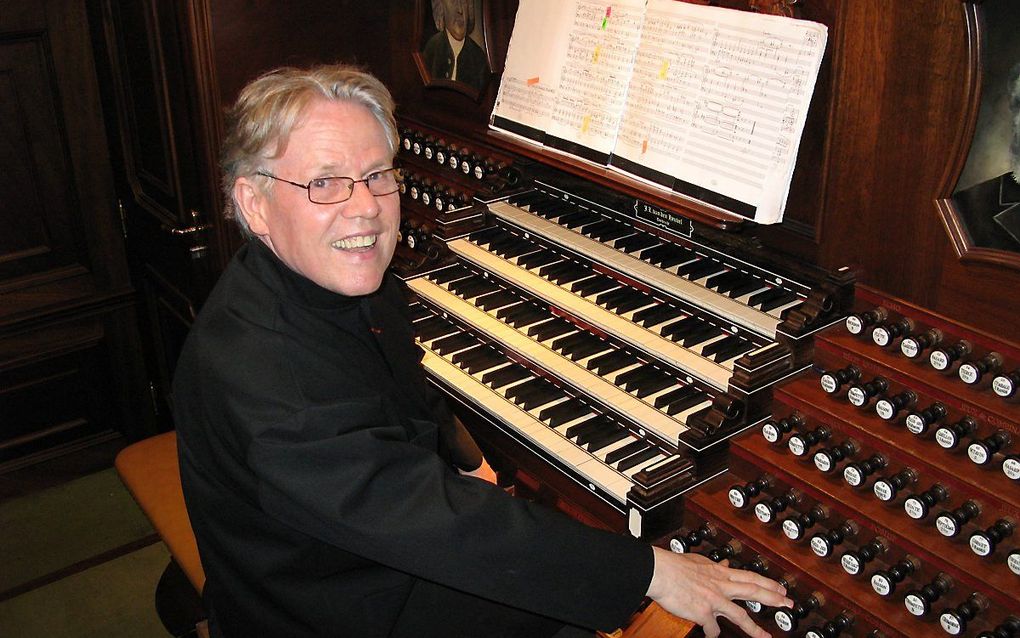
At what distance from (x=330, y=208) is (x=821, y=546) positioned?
4.51ft

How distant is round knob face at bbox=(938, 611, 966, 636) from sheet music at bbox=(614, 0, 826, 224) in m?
1.08

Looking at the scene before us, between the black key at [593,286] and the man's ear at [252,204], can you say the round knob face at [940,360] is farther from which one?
the man's ear at [252,204]

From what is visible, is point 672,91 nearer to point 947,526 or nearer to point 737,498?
point 737,498

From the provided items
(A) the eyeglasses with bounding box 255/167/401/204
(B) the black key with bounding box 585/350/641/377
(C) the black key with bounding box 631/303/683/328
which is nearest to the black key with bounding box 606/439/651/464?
(B) the black key with bounding box 585/350/641/377

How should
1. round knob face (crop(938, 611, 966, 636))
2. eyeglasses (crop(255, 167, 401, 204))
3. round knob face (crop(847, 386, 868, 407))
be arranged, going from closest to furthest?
eyeglasses (crop(255, 167, 401, 204)), round knob face (crop(938, 611, 966, 636)), round knob face (crop(847, 386, 868, 407))

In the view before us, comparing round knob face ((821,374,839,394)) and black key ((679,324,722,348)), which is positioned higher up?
round knob face ((821,374,839,394))

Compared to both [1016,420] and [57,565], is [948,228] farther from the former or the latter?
[57,565]

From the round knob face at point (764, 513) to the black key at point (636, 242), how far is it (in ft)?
3.29

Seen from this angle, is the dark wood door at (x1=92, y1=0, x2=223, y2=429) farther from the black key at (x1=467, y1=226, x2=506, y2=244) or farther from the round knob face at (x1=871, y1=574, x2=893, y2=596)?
the round knob face at (x1=871, y1=574, x2=893, y2=596)

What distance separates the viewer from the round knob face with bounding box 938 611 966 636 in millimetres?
1985

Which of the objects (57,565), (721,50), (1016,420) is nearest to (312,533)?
(1016,420)

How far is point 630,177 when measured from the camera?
116 inches

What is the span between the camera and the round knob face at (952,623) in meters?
1.99

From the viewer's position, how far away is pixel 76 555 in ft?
12.7
